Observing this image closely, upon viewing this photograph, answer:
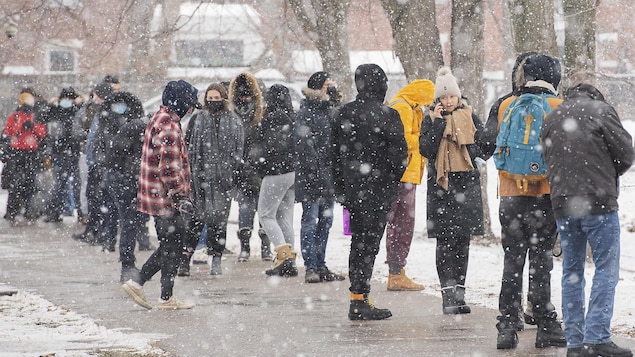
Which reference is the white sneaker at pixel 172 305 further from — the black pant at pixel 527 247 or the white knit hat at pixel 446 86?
the black pant at pixel 527 247

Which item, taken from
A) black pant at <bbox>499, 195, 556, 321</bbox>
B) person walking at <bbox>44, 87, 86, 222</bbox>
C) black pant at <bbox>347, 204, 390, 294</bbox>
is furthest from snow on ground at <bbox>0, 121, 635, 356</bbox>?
person walking at <bbox>44, 87, 86, 222</bbox>

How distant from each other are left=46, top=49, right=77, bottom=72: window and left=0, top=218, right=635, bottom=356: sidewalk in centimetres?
2728

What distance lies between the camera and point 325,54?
688 inches

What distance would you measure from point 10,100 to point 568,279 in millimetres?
31787

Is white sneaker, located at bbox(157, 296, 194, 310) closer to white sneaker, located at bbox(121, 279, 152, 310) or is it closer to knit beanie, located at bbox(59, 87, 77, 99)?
white sneaker, located at bbox(121, 279, 152, 310)

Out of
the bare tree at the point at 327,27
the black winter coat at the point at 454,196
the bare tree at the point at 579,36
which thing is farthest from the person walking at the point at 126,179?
the bare tree at the point at 327,27

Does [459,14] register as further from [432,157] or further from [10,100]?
[10,100]

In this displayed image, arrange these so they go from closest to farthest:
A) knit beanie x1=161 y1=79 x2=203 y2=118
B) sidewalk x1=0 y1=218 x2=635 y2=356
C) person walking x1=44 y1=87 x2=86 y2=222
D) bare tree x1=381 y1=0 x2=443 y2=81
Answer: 1. sidewalk x1=0 y1=218 x2=635 y2=356
2. knit beanie x1=161 y1=79 x2=203 y2=118
3. bare tree x1=381 y1=0 x2=443 y2=81
4. person walking x1=44 y1=87 x2=86 y2=222

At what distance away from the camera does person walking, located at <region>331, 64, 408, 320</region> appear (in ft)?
27.9

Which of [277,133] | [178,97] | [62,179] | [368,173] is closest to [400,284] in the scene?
[368,173]

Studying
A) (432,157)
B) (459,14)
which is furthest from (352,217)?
(459,14)

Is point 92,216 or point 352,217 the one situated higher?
point 352,217

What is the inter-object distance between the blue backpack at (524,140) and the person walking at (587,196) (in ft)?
0.88

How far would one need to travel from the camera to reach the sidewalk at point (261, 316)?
7.34 meters
